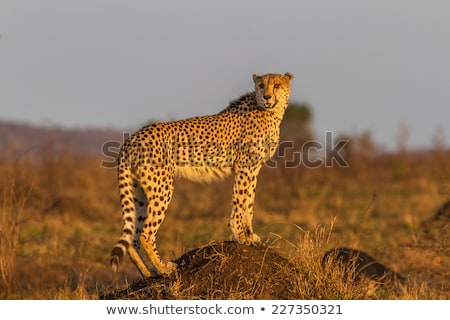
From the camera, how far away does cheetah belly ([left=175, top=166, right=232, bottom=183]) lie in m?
6.51

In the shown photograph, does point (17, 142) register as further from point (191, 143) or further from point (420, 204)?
point (420, 204)

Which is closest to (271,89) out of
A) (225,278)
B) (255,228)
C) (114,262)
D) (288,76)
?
(288,76)

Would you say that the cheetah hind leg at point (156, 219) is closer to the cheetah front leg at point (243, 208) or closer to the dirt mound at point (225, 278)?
the dirt mound at point (225, 278)

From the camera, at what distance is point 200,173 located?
258 inches

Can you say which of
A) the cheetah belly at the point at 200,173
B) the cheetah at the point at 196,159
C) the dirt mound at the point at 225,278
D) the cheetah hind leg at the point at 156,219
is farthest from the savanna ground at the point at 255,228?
the cheetah belly at the point at 200,173

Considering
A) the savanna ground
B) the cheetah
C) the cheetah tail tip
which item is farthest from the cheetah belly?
the cheetah tail tip

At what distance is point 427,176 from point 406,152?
37.2 inches

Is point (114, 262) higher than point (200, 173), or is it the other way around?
point (200, 173)

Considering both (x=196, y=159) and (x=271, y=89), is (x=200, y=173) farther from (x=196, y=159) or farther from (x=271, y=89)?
(x=271, y=89)

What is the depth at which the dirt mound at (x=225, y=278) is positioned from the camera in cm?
550

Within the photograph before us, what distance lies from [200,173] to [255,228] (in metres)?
5.84

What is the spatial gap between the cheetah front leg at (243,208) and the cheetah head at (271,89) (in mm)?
591

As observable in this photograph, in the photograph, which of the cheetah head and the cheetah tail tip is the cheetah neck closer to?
the cheetah head

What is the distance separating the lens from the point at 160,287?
567cm
